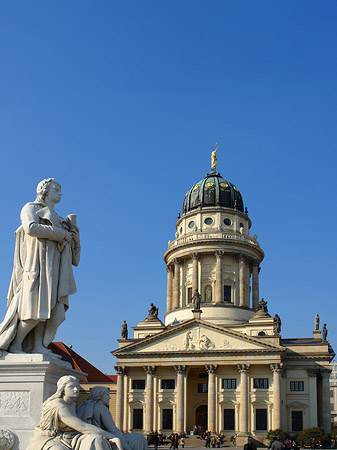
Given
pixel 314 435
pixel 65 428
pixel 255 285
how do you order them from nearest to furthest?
pixel 65 428 → pixel 314 435 → pixel 255 285

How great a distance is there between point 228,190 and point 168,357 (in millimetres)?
26681

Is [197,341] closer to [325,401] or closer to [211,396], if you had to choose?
[211,396]

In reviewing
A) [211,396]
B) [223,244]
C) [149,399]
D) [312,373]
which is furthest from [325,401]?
[223,244]

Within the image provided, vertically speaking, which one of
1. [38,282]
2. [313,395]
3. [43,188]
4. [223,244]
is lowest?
[313,395]

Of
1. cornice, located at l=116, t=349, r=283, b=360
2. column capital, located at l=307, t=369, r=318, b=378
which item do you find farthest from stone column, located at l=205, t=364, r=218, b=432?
column capital, located at l=307, t=369, r=318, b=378

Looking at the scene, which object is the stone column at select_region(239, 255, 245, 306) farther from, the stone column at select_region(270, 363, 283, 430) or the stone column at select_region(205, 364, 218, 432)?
the stone column at select_region(270, 363, 283, 430)

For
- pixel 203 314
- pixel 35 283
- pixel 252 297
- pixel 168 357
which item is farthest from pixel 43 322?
pixel 252 297

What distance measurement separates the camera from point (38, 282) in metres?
7.63

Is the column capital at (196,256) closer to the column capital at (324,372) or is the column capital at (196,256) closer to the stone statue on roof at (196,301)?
the stone statue on roof at (196,301)

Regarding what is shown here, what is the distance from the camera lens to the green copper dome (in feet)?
276

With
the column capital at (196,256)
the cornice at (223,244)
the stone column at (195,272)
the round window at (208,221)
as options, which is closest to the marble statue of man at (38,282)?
the stone column at (195,272)

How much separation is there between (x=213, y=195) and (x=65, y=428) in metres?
78.6

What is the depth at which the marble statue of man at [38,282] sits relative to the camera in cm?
748

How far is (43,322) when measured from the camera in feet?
25.1
